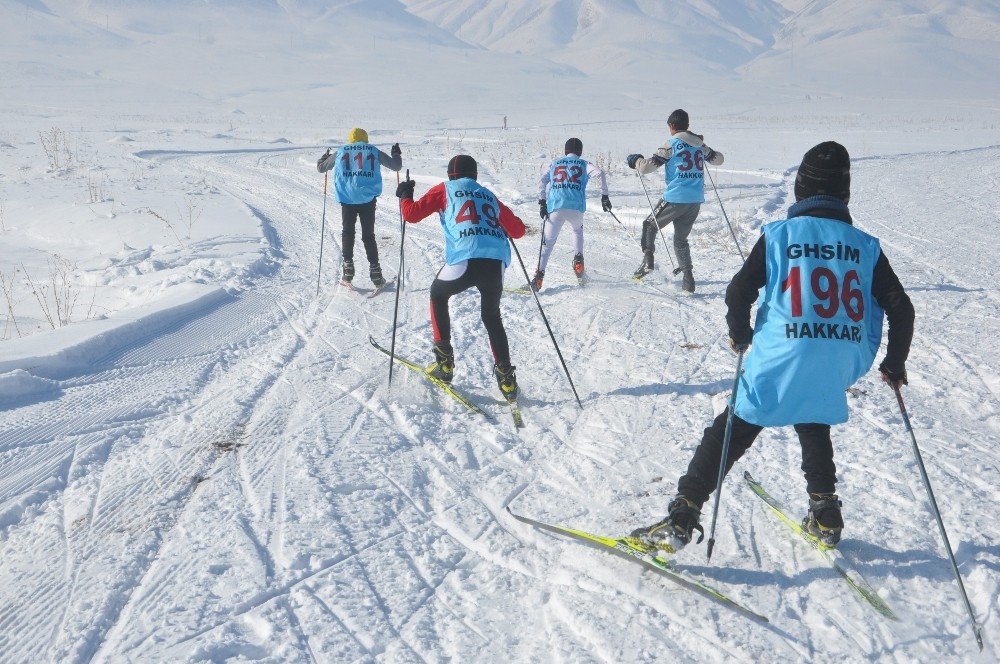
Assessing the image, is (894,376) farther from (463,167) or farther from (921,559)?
(463,167)

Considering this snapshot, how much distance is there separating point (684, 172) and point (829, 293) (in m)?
4.77

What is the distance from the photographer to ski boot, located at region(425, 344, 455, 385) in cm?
493

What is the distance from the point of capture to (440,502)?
352cm

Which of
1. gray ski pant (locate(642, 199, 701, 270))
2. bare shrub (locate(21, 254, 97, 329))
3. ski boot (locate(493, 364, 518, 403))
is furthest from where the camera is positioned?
gray ski pant (locate(642, 199, 701, 270))

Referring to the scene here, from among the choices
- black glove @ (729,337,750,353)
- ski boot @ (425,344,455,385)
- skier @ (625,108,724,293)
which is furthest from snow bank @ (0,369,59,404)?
skier @ (625,108,724,293)

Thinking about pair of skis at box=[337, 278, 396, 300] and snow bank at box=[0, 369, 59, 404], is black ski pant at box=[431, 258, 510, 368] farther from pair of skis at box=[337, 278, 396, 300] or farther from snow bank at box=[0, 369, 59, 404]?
pair of skis at box=[337, 278, 396, 300]

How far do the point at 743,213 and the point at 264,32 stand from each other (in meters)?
107

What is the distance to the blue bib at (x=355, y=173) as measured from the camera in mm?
7527

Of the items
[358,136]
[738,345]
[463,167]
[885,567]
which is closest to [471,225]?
[463,167]

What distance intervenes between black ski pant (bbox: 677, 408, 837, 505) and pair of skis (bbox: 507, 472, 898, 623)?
0.31m

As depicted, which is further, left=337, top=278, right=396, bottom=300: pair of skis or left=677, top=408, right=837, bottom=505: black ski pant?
left=337, top=278, right=396, bottom=300: pair of skis

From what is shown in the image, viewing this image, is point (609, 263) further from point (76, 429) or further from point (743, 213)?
point (76, 429)

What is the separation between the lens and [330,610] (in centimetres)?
269

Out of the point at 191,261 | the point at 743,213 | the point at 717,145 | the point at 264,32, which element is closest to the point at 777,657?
the point at 191,261
